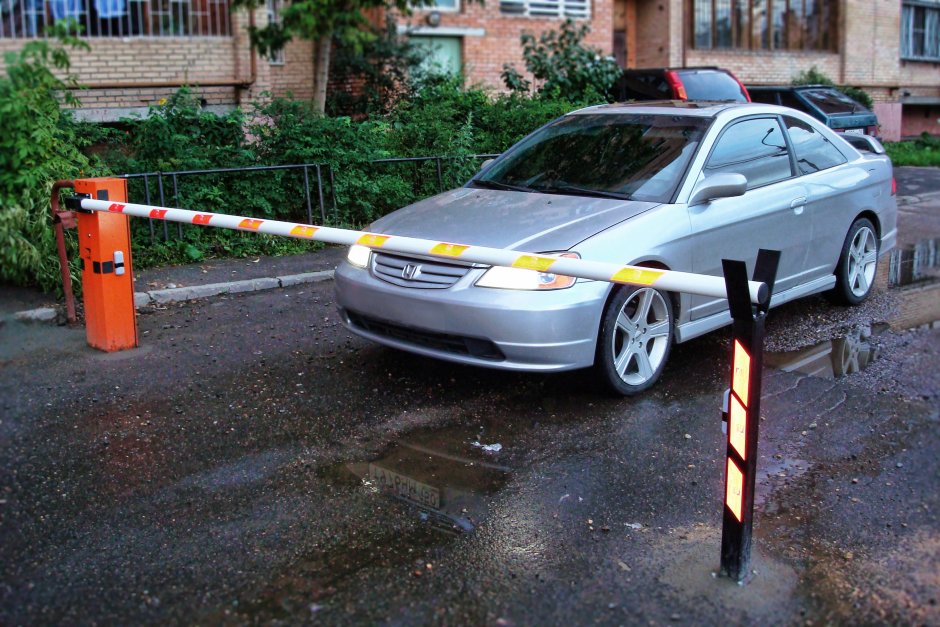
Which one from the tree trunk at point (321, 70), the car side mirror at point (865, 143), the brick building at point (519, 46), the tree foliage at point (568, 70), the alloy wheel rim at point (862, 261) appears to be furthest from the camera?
the tree foliage at point (568, 70)

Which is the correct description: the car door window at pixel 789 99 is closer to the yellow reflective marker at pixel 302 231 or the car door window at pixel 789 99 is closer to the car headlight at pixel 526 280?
the car headlight at pixel 526 280

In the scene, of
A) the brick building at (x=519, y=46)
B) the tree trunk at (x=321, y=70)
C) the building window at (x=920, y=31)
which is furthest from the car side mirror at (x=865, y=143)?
the building window at (x=920, y=31)

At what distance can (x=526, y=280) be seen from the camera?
17.3 feet

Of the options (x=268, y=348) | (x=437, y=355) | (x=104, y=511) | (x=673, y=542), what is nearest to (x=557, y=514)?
(x=673, y=542)

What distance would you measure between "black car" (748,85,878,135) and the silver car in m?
8.74

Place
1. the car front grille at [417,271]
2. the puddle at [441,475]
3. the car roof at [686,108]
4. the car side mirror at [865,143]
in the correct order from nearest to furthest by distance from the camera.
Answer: the puddle at [441,475]
the car front grille at [417,271]
the car roof at [686,108]
the car side mirror at [865,143]

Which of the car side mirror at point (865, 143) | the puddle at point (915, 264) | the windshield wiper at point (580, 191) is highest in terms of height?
the car side mirror at point (865, 143)

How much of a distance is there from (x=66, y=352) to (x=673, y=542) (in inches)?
182

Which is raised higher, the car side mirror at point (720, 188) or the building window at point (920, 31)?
the building window at point (920, 31)

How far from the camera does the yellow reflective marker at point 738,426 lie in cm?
356

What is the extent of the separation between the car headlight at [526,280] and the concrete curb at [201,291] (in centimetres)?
406

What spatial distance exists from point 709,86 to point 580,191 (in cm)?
1054

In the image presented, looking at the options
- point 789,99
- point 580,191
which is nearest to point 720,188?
point 580,191

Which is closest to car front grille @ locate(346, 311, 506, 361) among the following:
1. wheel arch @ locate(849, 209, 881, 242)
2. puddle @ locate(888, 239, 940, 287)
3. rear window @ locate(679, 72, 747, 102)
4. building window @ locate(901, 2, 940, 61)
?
wheel arch @ locate(849, 209, 881, 242)
